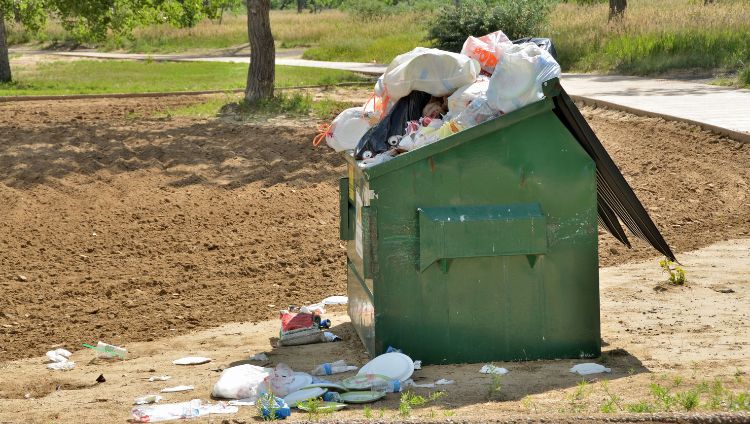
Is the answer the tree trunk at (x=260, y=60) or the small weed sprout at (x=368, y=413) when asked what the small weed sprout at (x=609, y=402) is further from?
the tree trunk at (x=260, y=60)

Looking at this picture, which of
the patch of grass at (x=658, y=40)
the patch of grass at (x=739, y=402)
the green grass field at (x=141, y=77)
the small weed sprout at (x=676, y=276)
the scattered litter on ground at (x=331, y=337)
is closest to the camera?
the patch of grass at (x=739, y=402)

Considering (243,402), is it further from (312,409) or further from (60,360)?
(60,360)

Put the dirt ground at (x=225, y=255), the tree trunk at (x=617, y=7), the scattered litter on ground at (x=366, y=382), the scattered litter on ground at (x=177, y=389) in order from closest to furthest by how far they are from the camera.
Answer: the scattered litter on ground at (x=366, y=382) < the scattered litter on ground at (x=177, y=389) < the dirt ground at (x=225, y=255) < the tree trunk at (x=617, y=7)

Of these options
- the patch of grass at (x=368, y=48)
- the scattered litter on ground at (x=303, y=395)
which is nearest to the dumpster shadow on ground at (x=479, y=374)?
the scattered litter on ground at (x=303, y=395)

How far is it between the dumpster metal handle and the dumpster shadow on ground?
569 mm

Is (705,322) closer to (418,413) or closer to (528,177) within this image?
(528,177)

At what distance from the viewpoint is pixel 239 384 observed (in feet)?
18.9

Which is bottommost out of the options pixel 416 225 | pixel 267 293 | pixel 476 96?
pixel 267 293

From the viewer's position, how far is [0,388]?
6.26 meters

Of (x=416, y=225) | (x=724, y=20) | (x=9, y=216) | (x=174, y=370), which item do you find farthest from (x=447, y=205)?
(x=724, y=20)

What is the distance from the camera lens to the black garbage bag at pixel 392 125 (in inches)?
260

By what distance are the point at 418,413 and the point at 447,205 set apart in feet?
4.26

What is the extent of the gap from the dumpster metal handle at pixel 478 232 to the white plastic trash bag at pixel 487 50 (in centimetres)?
121

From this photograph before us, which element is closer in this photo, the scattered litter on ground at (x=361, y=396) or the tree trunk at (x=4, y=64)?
the scattered litter on ground at (x=361, y=396)
